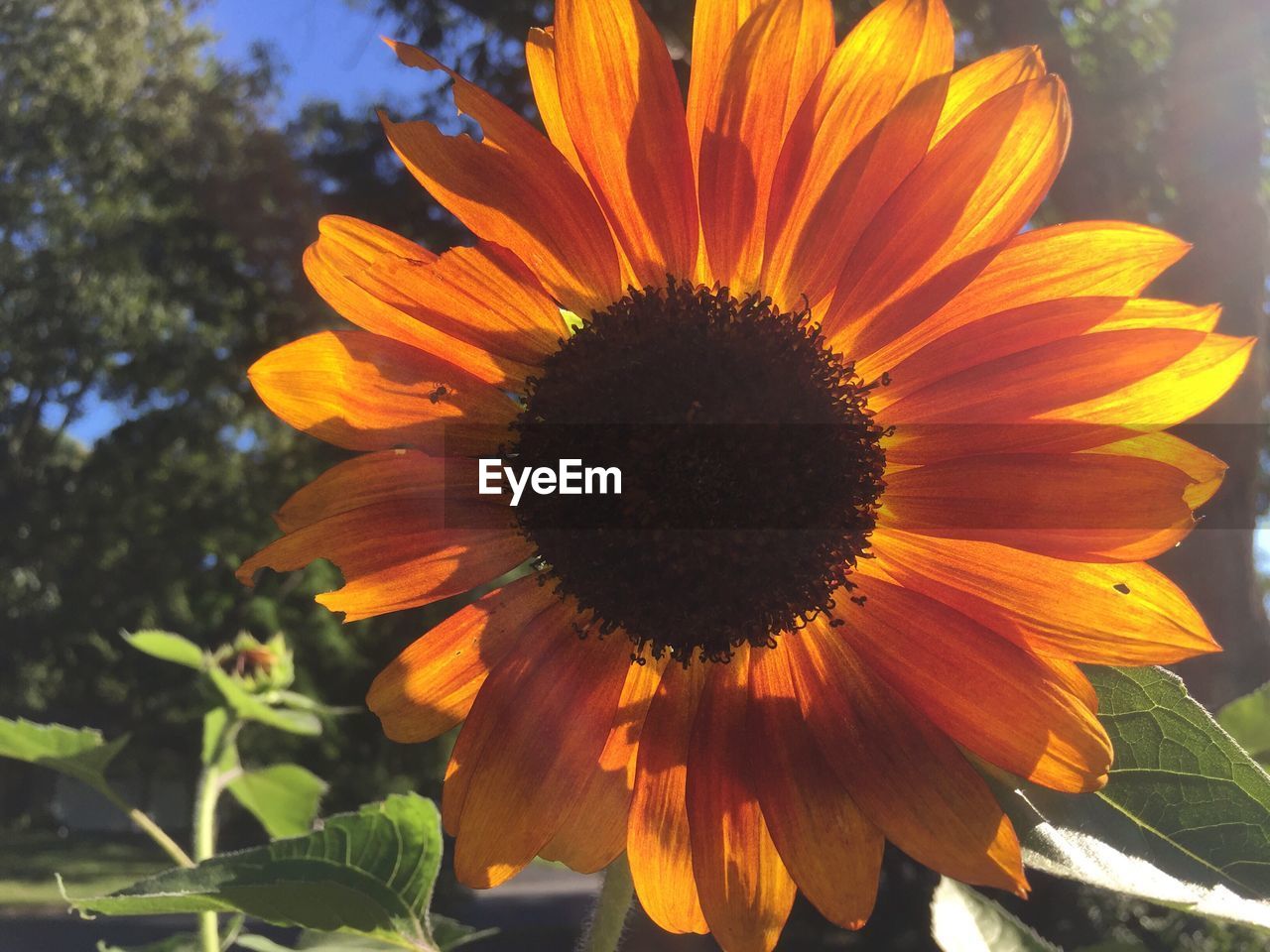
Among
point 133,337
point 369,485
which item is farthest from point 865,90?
point 133,337

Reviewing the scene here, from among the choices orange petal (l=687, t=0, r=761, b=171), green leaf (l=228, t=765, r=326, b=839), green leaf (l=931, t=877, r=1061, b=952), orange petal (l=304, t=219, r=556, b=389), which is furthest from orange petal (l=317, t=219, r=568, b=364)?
green leaf (l=228, t=765, r=326, b=839)

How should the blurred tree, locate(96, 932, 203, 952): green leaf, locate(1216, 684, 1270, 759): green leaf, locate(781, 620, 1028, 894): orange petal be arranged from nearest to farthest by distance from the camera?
locate(781, 620, 1028, 894): orange petal < locate(1216, 684, 1270, 759): green leaf < locate(96, 932, 203, 952): green leaf < the blurred tree

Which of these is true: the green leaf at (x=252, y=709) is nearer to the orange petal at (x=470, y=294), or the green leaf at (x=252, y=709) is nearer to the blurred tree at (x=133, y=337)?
the orange petal at (x=470, y=294)

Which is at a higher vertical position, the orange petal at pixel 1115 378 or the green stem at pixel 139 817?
the orange petal at pixel 1115 378

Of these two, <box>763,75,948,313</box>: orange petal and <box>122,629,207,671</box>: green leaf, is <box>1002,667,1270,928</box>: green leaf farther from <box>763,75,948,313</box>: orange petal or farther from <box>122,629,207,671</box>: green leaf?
<box>122,629,207,671</box>: green leaf

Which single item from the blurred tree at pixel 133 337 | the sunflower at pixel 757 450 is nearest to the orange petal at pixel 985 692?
Result: the sunflower at pixel 757 450
